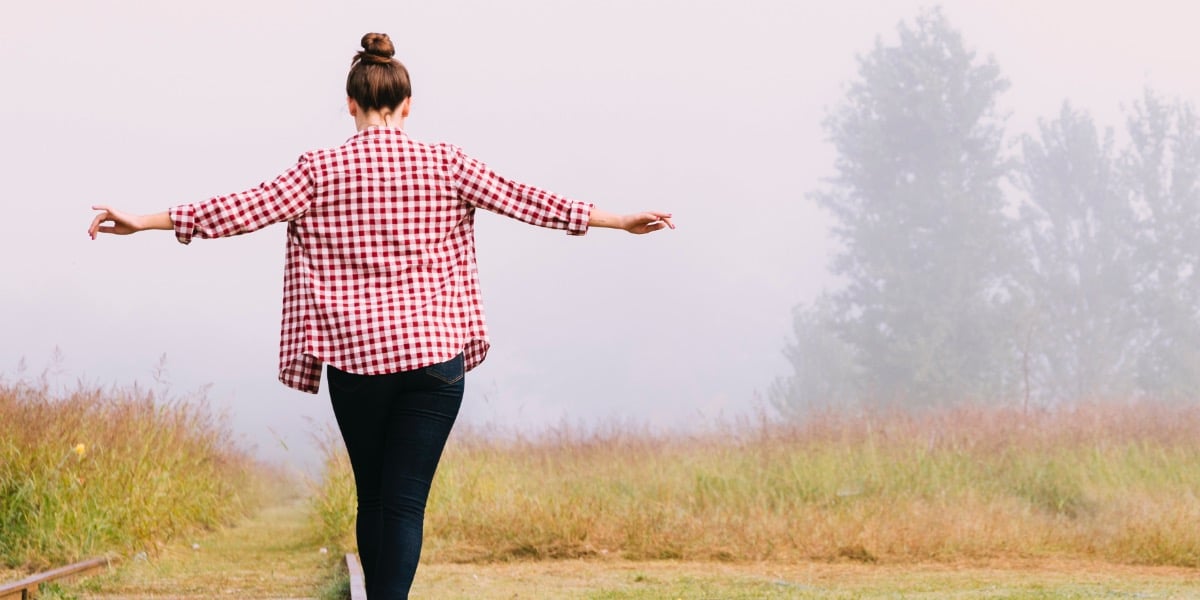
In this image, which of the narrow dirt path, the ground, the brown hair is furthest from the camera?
the ground

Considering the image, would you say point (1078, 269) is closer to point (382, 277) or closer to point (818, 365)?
point (818, 365)

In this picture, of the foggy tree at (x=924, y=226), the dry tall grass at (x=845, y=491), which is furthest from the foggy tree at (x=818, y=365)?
the dry tall grass at (x=845, y=491)

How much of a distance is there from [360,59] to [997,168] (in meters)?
30.6

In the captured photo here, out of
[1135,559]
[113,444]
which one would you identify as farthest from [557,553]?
[1135,559]

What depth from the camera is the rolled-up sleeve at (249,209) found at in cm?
336

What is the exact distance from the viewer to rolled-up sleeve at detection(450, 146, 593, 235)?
344 cm

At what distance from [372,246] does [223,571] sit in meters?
4.93

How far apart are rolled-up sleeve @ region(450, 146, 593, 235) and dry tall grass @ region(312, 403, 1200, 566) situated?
525 centimetres

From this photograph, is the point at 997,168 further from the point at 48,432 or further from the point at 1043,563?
the point at 48,432

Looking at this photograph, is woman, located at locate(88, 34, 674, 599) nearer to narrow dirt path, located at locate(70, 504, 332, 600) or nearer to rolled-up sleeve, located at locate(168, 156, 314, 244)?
rolled-up sleeve, located at locate(168, 156, 314, 244)

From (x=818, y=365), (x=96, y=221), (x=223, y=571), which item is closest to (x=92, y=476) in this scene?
(x=223, y=571)

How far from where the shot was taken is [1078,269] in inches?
1280

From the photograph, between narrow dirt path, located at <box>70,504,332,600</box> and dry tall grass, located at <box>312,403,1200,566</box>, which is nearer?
narrow dirt path, located at <box>70,504,332,600</box>

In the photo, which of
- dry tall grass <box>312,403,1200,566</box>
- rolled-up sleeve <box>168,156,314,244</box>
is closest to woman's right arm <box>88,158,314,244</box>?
rolled-up sleeve <box>168,156,314,244</box>
